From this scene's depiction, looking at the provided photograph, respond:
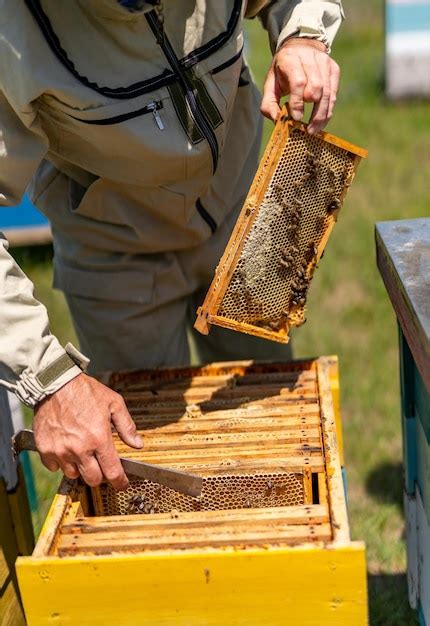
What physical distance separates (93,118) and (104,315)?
0.72 meters

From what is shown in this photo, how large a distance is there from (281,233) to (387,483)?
1.54 m

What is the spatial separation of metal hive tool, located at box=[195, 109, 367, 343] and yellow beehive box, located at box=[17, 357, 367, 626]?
0.28m

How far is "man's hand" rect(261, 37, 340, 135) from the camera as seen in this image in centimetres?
209

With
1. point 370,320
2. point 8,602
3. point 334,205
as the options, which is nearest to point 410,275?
point 334,205

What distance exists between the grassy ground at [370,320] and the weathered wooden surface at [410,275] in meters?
1.16

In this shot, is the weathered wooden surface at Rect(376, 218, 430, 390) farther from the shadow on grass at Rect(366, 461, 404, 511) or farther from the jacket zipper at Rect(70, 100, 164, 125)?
the shadow on grass at Rect(366, 461, 404, 511)

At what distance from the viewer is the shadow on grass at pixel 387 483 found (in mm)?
3322

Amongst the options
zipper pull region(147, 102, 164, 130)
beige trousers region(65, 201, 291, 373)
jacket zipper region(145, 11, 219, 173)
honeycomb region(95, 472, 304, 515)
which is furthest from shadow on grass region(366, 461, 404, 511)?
zipper pull region(147, 102, 164, 130)

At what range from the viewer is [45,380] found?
1856 millimetres

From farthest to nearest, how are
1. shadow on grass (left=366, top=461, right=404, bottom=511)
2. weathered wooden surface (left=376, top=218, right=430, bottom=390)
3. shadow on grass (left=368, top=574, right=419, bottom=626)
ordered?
1. shadow on grass (left=366, top=461, right=404, bottom=511)
2. shadow on grass (left=368, top=574, right=419, bottom=626)
3. weathered wooden surface (left=376, top=218, right=430, bottom=390)

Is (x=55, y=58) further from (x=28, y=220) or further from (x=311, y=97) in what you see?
(x=28, y=220)

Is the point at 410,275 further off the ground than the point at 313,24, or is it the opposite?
the point at 313,24

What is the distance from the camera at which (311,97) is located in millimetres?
2090

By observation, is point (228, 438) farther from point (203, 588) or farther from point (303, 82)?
point (303, 82)
